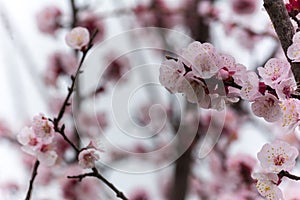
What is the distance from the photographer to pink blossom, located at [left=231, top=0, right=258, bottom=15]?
287 cm

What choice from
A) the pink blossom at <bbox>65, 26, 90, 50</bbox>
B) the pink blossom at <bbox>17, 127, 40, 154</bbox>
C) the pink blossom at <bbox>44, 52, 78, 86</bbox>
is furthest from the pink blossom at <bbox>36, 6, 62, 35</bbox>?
the pink blossom at <bbox>17, 127, 40, 154</bbox>

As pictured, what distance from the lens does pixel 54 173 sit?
211 centimetres

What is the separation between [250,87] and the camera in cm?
72

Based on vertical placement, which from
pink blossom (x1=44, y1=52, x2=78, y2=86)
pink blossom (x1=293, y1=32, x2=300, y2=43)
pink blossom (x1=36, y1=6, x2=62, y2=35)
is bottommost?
pink blossom (x1=44, y1=52, x2=78, y2=86)

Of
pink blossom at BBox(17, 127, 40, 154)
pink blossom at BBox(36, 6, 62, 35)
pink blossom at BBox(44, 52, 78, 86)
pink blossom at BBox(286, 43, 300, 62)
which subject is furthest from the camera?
pink blossom at BBox(36, 6, 62, 35)

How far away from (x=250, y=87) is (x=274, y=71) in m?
0.04

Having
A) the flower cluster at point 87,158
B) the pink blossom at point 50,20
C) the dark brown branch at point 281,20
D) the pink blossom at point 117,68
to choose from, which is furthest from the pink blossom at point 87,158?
the pink blossom at point 50,20

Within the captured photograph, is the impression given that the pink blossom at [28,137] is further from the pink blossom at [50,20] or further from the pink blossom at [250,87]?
the pink blossom at [50,20]

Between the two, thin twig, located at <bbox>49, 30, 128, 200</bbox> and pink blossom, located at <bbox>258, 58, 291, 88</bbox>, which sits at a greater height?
pink blossom, located at <bbox>258, 58, 291, 88</bbox>

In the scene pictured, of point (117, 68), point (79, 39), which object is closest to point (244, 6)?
point (117, 68)

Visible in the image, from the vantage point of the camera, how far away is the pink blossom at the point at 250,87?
72 cm

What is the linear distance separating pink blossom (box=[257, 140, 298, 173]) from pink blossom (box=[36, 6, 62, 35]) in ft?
5.76

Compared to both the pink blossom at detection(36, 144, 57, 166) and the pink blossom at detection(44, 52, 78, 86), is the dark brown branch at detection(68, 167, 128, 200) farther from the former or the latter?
the pink blossom at detection(44, 52, 78, 86)

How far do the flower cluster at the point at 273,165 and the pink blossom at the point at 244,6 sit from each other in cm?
220
